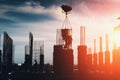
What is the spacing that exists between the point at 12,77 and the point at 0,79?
5208mm

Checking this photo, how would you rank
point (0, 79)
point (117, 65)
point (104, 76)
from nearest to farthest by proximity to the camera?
1. point (104, 76)
2. point (117, 65)
3. point (0, 79)

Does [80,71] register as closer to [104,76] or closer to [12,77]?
[104,76]

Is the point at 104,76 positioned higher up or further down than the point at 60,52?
further down

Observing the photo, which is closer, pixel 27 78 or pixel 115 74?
A: pixel 115 74

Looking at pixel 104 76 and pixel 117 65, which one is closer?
pixel 104 76

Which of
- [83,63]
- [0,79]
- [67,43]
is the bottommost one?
[0,79]

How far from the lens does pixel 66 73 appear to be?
86938 millimetres

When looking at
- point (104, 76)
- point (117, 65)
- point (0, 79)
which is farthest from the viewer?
point (0, 79)

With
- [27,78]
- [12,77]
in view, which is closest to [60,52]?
[27,78]

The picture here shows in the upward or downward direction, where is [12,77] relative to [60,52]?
downward

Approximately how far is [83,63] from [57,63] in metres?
8.78

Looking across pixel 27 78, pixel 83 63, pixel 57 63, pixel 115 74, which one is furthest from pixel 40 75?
pixel 115 74

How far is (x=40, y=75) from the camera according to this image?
97.0 m

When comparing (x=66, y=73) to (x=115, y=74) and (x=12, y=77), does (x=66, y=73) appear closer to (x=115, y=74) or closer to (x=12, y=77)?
(x=115, y=74)
